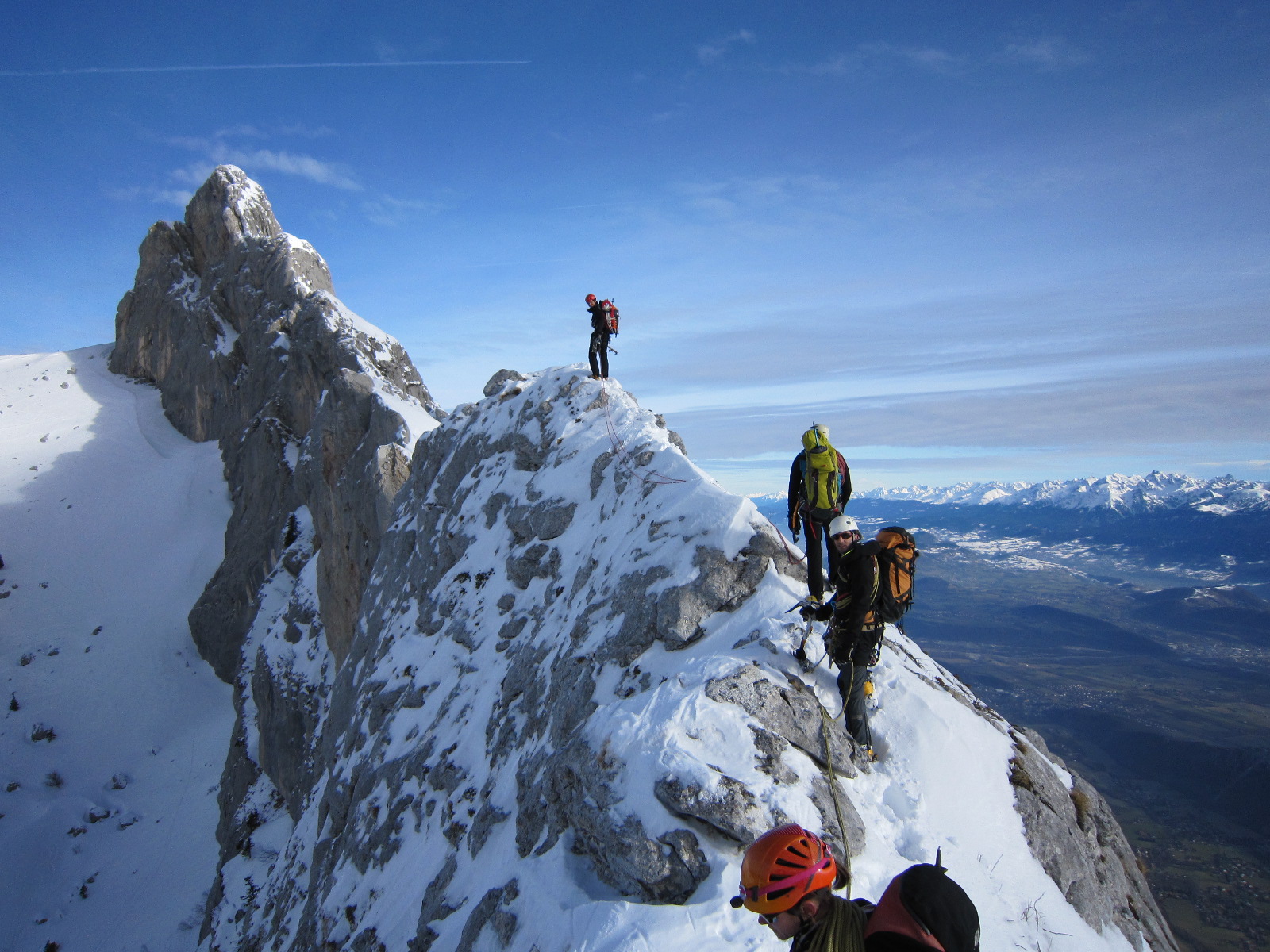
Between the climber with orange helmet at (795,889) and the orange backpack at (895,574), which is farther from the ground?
the orange backpack at (895,574)

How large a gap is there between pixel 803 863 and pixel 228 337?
6946 centimetres

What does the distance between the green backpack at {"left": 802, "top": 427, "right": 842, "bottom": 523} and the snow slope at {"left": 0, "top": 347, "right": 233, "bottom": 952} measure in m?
32.5

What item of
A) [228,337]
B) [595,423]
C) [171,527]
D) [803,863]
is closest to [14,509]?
[171,527]

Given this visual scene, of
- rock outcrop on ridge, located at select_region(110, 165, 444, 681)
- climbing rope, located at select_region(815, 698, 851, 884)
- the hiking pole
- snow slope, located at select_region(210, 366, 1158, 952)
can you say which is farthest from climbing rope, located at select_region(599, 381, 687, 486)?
rock outcrop on ridge, located at select_region(110, 165, 444, 681)

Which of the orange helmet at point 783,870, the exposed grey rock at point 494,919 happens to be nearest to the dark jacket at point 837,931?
the orange helmet at point 783,870

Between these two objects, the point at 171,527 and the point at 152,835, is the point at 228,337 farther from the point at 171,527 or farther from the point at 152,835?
the point at 152,835

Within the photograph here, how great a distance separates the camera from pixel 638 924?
580 cm

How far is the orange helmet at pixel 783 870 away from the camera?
3512 millimetres

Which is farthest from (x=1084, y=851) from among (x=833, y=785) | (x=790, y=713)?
(x=790, y=713)

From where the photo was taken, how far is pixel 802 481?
11.7m

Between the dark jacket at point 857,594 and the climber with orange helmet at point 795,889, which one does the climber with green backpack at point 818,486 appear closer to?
the dark jacket at point 857,594

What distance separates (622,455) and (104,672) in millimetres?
44641

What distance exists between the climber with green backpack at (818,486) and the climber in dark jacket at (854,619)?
1956 millimetres

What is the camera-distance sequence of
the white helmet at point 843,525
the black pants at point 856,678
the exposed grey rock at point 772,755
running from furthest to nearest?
1. the white helmet at point 843,525
2. the black pants at point 856,678
3. the exposed grey rock at point 772,755
